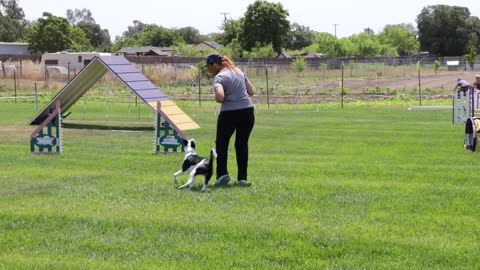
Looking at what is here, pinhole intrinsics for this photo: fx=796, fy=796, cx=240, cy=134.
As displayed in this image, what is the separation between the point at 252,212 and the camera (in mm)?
8203

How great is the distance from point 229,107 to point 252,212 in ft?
6.33

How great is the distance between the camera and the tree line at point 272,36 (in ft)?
325

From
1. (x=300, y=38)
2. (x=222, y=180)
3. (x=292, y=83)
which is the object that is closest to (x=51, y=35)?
(x=292, y=83)

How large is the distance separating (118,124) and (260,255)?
17.5 m

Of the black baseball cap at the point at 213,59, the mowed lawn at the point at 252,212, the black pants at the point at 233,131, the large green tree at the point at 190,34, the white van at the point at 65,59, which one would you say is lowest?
the mowed lawn at the point at 252,212

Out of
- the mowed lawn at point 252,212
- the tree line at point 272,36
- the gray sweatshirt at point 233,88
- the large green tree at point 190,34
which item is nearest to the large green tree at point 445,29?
the tree line at point 272,36

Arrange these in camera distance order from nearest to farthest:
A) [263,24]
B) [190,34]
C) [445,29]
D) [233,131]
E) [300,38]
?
[233,131], [263,24], [445,29], [300,38], [190,34]

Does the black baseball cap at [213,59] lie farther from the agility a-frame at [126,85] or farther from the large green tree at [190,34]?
the large green tree at [190,34]

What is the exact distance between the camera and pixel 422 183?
34.3 ft

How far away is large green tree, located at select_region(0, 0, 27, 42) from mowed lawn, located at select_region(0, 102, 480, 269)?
121727 millimetres

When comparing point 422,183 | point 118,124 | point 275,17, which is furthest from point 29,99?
point 275,17

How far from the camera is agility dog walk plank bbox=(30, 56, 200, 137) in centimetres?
2064

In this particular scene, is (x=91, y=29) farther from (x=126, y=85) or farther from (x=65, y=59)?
(x=126, y=85)

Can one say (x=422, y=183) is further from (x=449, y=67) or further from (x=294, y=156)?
(x=449, y=67)
